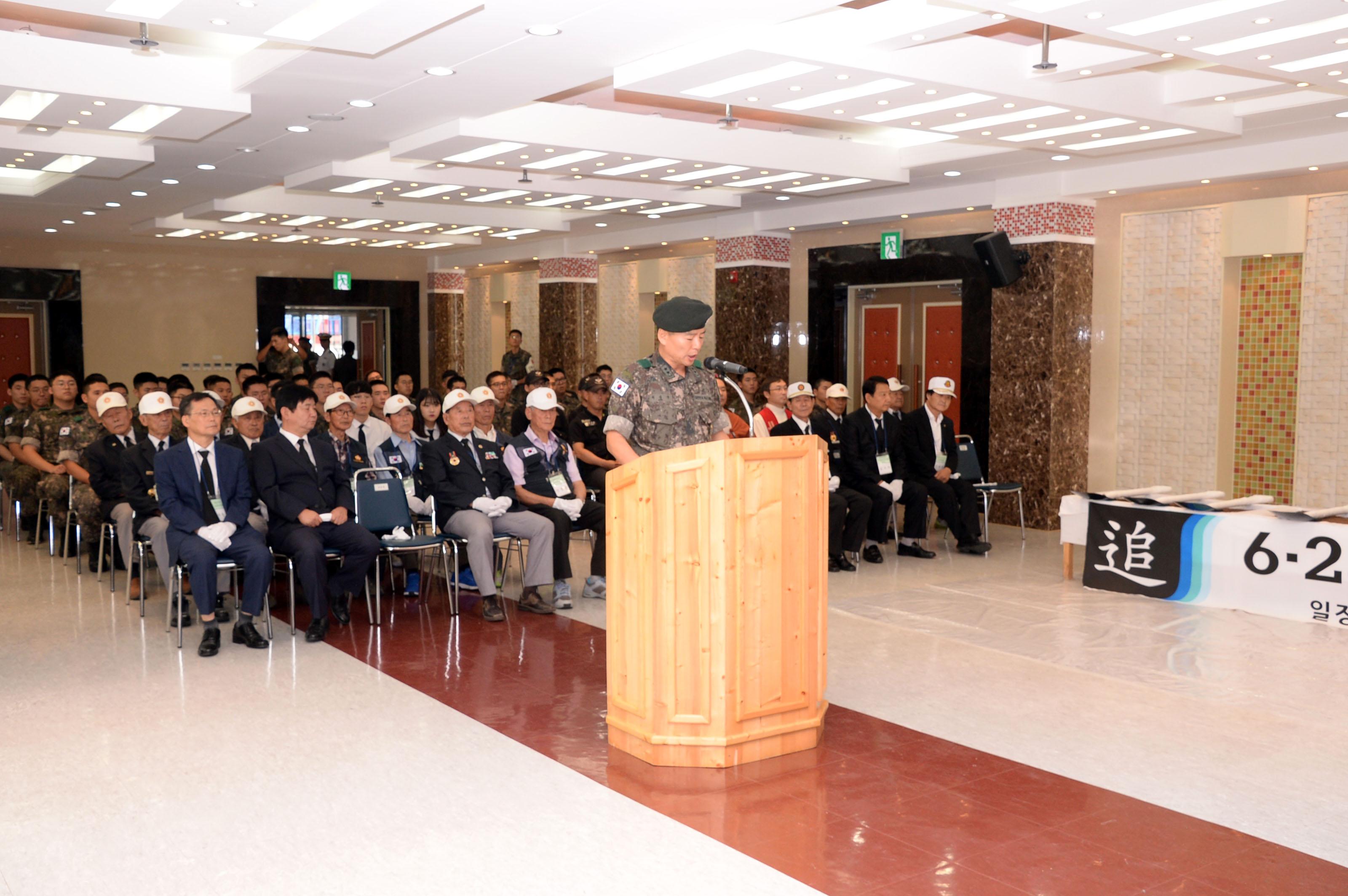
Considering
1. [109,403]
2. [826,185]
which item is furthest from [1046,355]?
[109,403]

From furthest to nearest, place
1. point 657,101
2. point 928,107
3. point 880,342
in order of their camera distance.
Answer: point 880,342 → point 657,101 → point 928,107

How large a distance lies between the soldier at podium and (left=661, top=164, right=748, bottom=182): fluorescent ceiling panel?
4.53 meters

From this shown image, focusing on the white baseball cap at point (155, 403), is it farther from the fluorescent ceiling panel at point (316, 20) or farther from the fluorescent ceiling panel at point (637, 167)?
the fluorescent ceiling panel at point (637, 167)

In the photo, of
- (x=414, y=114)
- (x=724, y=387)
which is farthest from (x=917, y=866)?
(x=724, y=387)

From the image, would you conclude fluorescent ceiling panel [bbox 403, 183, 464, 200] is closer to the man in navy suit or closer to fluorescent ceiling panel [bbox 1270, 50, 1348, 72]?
the man in navy suit

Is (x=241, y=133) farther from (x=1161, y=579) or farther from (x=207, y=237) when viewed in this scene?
(x=207, y=237)

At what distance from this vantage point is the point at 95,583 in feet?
27.5

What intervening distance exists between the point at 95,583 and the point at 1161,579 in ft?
24.5

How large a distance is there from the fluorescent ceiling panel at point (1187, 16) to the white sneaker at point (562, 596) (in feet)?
15.1

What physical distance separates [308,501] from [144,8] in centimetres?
294

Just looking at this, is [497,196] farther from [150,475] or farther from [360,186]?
[150,475]

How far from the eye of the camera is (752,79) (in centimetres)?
659

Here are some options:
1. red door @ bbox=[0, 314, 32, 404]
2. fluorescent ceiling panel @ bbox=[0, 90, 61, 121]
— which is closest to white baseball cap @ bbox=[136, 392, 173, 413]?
fluorescent ceiling panel @ bbox=[0, 90, 61, 121]

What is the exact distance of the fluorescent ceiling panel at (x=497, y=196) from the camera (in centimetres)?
1129
